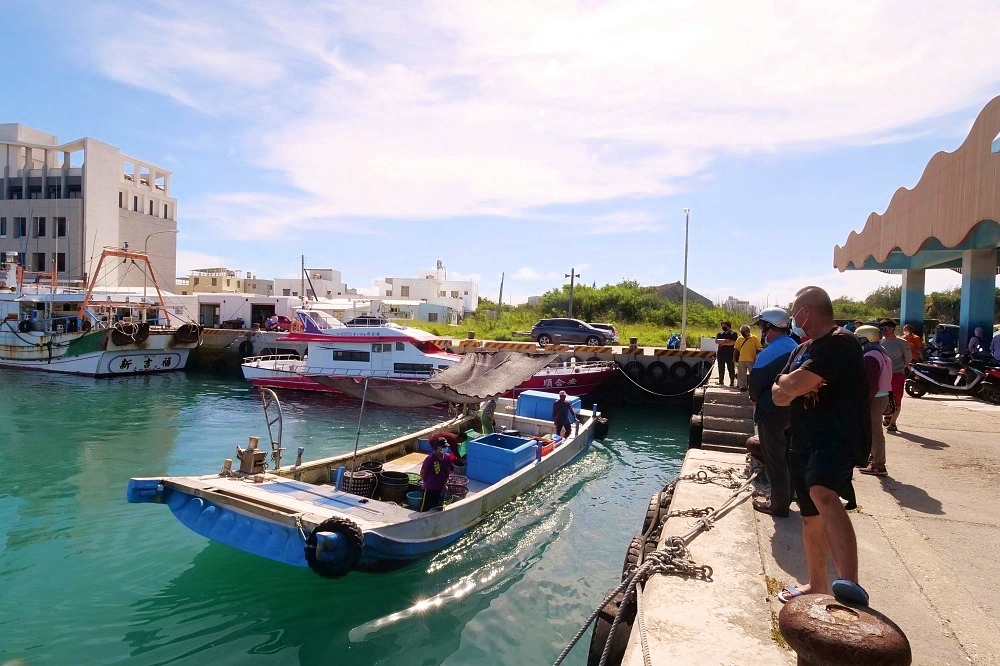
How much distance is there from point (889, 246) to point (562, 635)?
1794cm

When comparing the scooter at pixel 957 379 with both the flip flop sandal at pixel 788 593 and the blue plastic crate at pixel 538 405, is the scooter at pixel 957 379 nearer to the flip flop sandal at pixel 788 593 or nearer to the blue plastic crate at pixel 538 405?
the blue plastic crate at pixel 538 405

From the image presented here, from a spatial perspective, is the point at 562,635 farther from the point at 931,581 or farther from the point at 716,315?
the point at 716,315

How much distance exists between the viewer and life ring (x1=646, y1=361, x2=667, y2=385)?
84.7 feet

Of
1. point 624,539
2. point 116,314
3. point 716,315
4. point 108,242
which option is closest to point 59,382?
point 116,314

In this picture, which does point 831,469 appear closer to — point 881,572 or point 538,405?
point 881,572

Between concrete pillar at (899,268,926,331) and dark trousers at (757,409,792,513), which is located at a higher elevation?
concrete pillar at (899,268,926,331)

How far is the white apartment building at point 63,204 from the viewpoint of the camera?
45969 mm

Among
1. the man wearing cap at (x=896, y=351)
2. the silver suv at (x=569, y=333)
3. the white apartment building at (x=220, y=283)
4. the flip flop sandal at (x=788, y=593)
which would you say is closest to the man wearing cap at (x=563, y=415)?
the man wearing cap at (x=896, y=351)

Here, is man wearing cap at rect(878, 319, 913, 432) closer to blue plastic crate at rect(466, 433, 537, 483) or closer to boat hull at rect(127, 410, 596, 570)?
blue plastic crate at rect(466, 433, 537, 483)

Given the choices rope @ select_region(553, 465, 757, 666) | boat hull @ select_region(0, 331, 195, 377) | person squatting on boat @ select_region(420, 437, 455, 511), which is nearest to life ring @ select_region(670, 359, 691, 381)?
person squatting on boat @ select_region(420, 437, 455, 511)

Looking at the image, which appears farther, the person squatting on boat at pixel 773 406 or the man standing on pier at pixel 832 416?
the person squatting on boat at pixel 773 406

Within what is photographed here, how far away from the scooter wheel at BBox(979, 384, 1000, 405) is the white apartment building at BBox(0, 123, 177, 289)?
4968cm

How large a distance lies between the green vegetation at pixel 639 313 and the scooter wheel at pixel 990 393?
22376 mm

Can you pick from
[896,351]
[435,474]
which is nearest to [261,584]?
[435,474]
